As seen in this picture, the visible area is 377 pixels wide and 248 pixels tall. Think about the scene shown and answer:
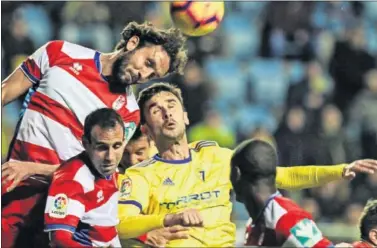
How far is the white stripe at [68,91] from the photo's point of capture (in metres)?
6.04

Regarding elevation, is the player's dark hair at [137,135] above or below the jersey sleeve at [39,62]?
below

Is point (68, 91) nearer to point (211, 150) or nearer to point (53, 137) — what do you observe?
point (53, 137)

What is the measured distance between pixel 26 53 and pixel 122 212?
1.21m

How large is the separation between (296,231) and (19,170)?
5.34 ft

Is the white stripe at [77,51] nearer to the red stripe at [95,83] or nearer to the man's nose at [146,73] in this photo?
the red stripe at [95,83]

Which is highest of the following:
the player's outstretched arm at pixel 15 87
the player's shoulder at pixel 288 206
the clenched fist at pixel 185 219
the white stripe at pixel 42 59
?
the white stripe at pixel 42 59

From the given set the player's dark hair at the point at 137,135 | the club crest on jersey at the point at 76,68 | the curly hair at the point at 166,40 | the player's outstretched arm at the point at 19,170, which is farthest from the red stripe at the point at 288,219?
the club crest on jersey at the point at 76,68

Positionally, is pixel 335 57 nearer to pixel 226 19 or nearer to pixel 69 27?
pixel 226 19

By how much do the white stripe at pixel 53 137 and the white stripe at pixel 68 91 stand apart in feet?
0.40

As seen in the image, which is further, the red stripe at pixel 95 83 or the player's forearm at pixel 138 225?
the red stripe at pixel 95 83

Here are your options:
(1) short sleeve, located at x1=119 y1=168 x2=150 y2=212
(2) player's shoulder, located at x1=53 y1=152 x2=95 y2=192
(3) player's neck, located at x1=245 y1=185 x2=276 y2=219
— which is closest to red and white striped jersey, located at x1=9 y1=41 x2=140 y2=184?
(2) player's shoulder, located at x1=53 y1=152 x2=95 y2=192

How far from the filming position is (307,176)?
19.9ft

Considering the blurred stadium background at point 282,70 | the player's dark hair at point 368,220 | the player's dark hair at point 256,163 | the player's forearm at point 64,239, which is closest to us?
the player's dark hair at point 256,163

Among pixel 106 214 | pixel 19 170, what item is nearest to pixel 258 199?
pixel 106 214
